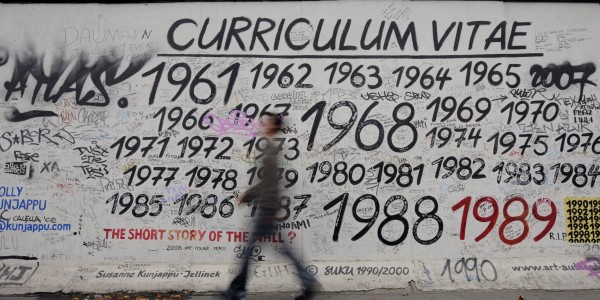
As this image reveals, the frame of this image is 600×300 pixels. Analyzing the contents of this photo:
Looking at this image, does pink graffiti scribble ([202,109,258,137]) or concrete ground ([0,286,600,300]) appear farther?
pink graffiti scribble ([202,109,258,137])

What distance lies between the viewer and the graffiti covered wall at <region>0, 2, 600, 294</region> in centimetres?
Answer: 535

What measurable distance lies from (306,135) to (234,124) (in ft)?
2.89

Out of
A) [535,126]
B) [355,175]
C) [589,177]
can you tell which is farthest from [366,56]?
[589,177]

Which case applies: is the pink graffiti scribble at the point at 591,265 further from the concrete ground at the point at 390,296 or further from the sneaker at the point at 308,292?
the sneaker at the point at 308,292

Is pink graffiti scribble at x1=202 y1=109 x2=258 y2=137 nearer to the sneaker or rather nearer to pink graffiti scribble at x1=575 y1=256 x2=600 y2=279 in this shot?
the sneaker

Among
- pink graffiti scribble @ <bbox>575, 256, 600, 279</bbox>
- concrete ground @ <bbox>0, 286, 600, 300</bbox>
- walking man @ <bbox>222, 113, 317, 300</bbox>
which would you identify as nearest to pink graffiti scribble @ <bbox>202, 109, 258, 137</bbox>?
walking man @ <bbox>222, 113, 317, 300</bbox>

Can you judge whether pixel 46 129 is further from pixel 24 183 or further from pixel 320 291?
pixel 320 291

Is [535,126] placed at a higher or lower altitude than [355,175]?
higher

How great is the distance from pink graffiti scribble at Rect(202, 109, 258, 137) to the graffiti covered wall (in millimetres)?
25

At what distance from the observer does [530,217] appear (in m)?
5.38

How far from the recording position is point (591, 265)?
5215mm

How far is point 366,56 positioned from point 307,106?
3.14ft

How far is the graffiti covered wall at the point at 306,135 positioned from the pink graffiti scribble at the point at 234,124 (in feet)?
0.08

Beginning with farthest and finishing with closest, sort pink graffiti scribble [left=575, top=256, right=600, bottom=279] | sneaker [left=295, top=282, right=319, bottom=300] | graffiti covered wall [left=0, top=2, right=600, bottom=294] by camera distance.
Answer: graffiti covered wall [left=0, top=2, right=600, bottom=294] → pink graffiti scribble [left=575, top=256, right=600, bottom=279] → sneaker [left=295, top=282, right=319, bottom=300]
